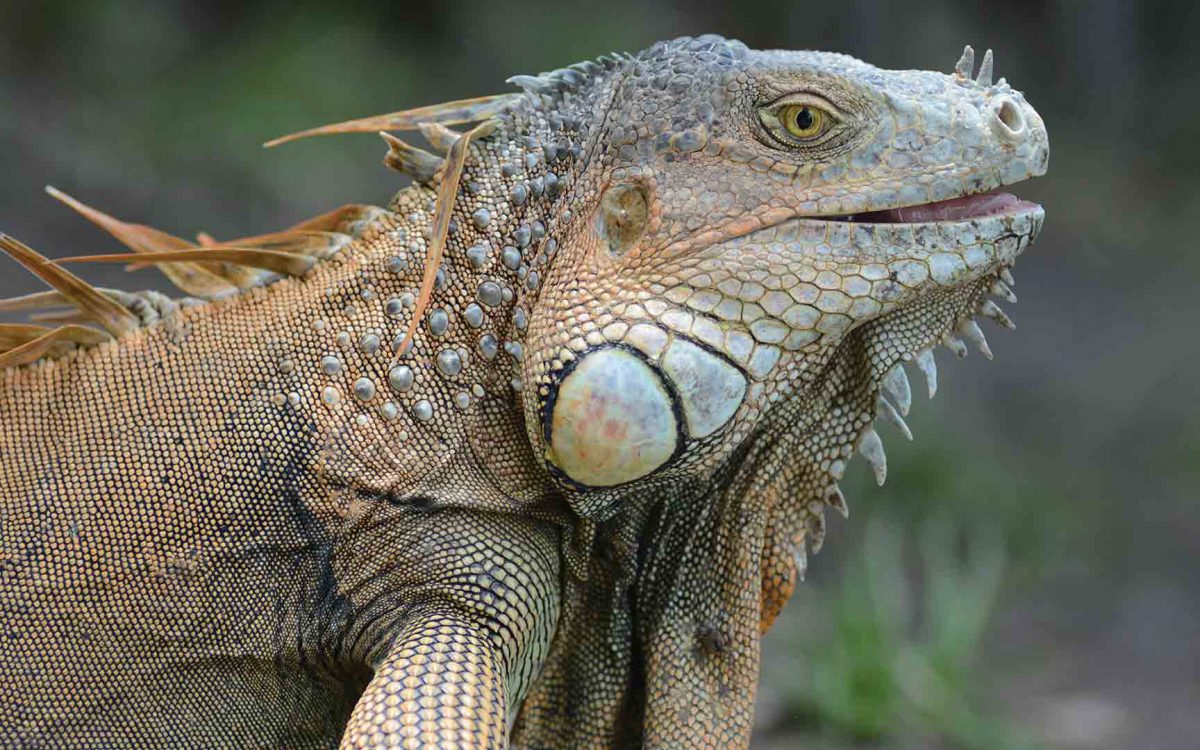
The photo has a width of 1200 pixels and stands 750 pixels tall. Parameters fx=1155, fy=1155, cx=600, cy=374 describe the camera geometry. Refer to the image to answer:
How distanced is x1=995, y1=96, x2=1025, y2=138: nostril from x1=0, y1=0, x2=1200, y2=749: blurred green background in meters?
4.99

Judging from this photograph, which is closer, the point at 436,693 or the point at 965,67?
the point at 436,693

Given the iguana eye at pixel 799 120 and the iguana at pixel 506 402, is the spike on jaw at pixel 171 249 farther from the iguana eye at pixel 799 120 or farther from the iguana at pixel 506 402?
the iguana eye at pixel 799 120

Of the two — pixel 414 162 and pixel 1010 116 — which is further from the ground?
pixel 1010 116

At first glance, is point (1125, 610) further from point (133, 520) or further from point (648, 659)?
point (133, 520)

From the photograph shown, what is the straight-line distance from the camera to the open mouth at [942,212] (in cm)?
239

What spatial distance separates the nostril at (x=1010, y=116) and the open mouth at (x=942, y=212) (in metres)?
0.15

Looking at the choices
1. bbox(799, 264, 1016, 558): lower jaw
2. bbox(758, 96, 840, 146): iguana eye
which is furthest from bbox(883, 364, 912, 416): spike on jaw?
bbox(758, 96, 840, 146): iguana eye

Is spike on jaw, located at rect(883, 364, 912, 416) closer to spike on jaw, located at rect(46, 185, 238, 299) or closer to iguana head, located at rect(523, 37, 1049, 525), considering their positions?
iguana head, located at rect(523, 37, 1049, 525)

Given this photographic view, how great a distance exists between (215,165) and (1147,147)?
31.2 ft

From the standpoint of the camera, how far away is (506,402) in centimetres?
255

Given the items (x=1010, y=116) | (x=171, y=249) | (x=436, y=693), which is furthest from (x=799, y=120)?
(x=171, y=249)

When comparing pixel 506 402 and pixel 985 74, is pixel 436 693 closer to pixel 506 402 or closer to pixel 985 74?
pixel 506 402

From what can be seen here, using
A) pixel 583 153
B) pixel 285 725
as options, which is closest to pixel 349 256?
pixel 583 153

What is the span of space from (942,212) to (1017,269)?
10.0 meters
